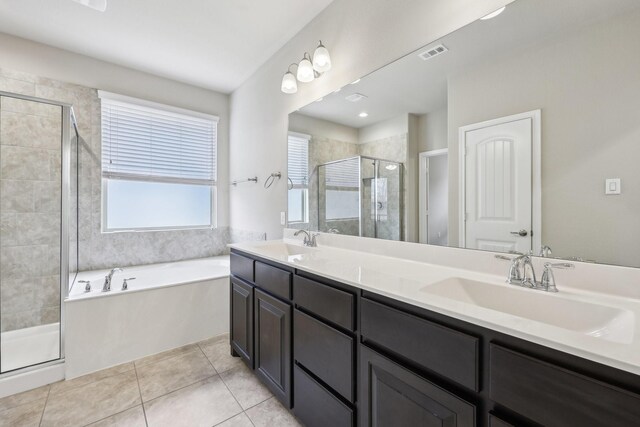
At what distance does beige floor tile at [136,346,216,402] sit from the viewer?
184 centimetres

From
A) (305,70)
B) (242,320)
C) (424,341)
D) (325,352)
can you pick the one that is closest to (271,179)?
(305,70)

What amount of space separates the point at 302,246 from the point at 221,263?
1.59 meters

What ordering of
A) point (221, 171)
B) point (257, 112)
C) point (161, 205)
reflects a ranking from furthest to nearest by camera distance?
point (221, 171), point (161, 205), point (257, 112)

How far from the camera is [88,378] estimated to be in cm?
196

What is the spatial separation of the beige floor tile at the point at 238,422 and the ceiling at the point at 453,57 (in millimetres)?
1892

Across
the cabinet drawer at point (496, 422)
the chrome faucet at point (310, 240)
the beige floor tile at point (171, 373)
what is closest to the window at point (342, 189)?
the chrome faucet at point (310, 240)

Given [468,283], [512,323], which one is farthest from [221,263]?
[512,323]

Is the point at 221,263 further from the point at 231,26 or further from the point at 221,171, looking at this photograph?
the point at 231,26

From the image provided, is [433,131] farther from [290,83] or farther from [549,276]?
[290,83]

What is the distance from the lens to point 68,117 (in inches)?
82.1

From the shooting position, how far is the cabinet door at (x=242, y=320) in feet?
6.13

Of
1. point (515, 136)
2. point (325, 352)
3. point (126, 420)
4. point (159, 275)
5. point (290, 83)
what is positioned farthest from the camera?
point (159, 275)

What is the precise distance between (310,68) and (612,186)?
1.81 meters

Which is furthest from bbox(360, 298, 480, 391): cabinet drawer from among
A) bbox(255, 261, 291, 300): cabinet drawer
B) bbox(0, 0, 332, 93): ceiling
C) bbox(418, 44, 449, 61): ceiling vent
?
bbox(0, 0, 332, 93): ceiling
